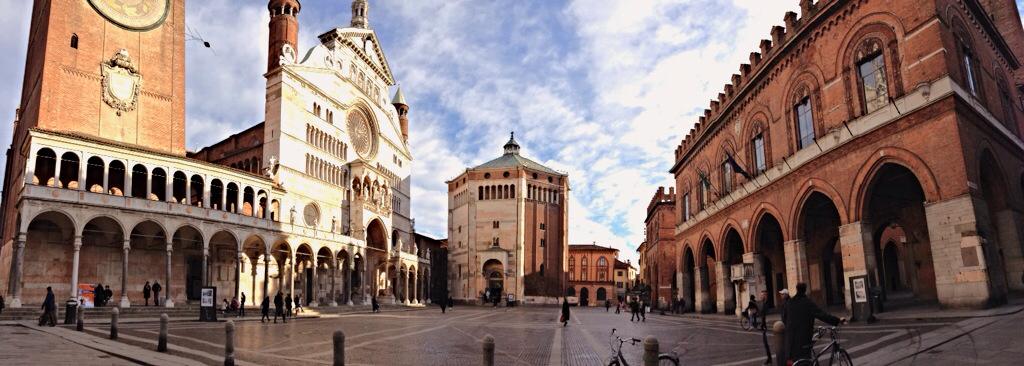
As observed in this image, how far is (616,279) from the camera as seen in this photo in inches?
4592

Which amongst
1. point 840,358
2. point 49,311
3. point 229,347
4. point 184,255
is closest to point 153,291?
point 184,255

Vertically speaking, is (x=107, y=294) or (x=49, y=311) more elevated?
(x=107, y=294)

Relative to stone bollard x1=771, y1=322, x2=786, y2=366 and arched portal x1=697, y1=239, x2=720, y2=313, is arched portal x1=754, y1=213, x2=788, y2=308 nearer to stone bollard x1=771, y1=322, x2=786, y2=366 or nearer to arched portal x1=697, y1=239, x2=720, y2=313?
arched portal x1=697, y1=239, x2=720, y2=313

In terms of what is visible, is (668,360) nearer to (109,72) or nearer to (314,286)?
(109,72)

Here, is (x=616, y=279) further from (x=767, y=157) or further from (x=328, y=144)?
→ (x=767, y=157)

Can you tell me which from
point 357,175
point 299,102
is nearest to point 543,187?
point 357,175

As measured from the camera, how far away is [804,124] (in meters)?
24.5

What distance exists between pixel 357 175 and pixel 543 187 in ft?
102

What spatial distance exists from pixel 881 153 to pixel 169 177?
1389 inches

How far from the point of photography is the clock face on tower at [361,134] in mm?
59125

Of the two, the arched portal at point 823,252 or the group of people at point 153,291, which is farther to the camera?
the group of people at point 153,291

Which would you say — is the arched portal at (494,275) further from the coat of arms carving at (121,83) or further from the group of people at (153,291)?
the coat of arms carving at (121,83)

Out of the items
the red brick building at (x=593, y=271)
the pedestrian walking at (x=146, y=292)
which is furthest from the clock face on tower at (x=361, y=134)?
the red brick building at (x=593, y=271)

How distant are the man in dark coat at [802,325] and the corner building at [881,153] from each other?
10.5 meters
